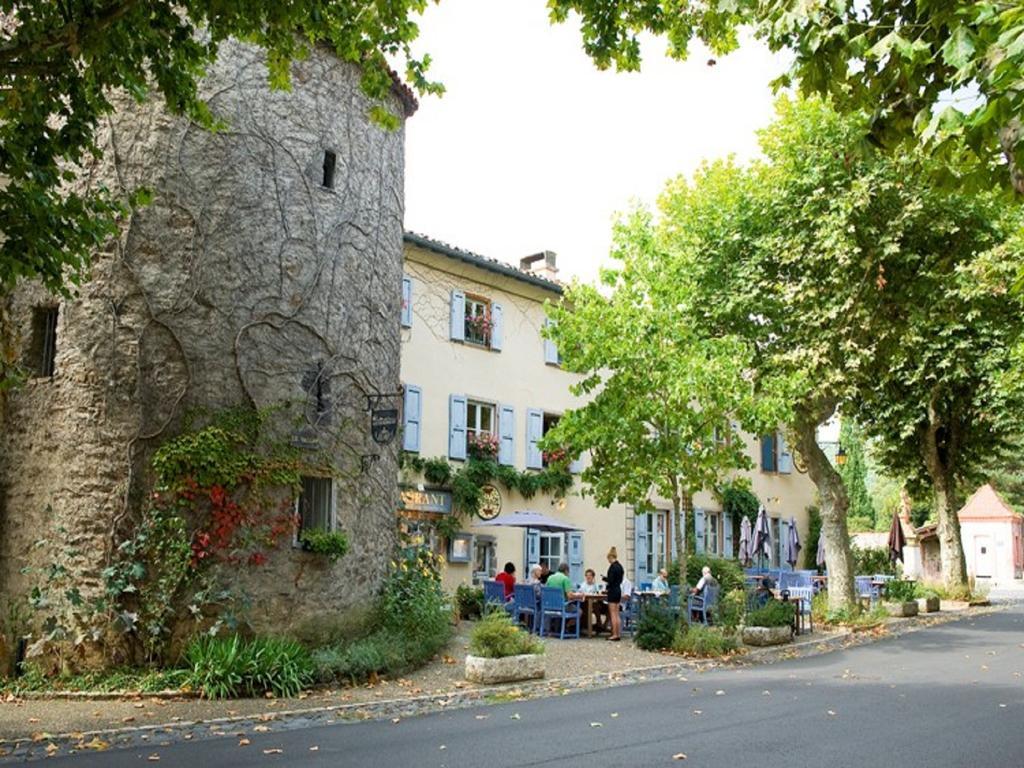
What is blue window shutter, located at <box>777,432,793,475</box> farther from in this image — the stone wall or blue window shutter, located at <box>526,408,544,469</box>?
the stone wall

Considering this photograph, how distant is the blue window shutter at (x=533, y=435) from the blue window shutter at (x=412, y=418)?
377 cm

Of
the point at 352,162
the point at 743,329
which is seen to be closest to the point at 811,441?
the point at 743,329

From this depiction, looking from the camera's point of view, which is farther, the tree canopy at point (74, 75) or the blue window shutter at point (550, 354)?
the blue window shutter at point (550, 354)

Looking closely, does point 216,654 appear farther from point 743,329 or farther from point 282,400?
point 743,329

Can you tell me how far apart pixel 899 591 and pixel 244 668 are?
18.1 m

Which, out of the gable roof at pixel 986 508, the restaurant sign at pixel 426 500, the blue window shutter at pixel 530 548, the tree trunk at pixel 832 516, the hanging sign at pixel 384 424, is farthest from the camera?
the gable roof at pixel 986 508

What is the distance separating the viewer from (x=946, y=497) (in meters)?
27.4

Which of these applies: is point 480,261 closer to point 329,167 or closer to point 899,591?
point 329,167

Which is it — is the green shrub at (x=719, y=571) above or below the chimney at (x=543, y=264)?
below

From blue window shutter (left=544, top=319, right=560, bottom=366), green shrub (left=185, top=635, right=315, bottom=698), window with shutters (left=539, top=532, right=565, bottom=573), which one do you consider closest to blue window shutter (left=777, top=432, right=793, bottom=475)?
blue window shutter (left=544, top=319, right=560, bottom=366)

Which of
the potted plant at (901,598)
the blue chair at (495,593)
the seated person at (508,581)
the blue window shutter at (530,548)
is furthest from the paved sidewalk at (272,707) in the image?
the potted plant at (901,598)

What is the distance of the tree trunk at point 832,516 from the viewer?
2128 cm

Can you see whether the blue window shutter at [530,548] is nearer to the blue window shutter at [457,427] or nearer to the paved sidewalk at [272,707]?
the blue window shutter at [457,427]

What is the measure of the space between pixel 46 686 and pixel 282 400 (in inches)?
167
